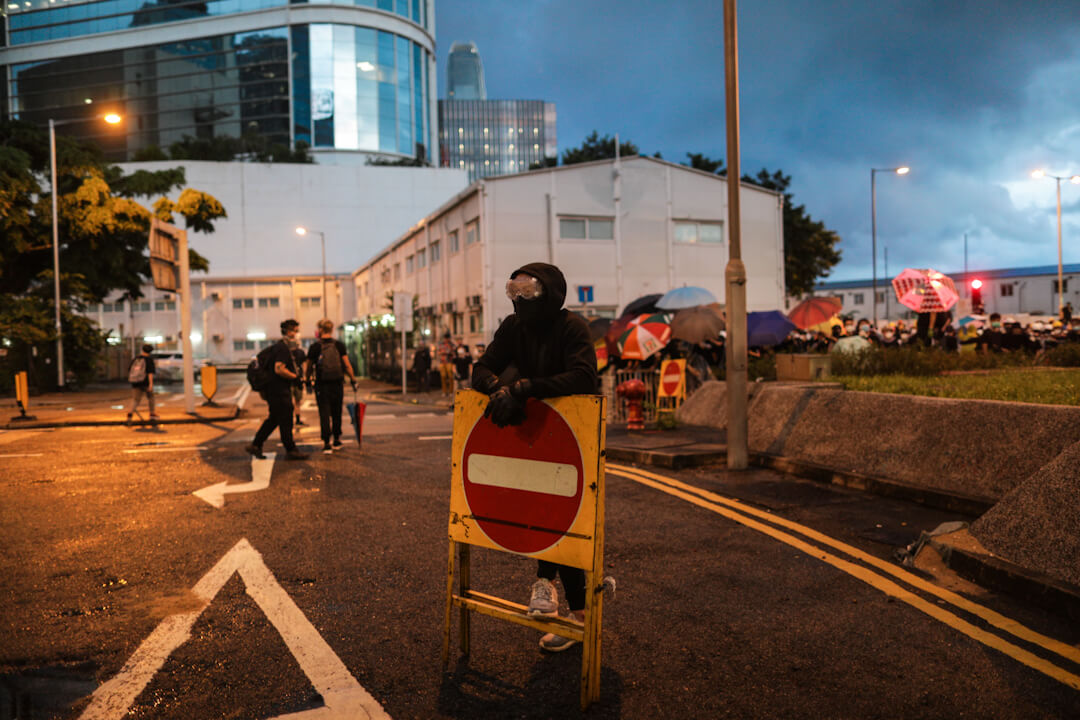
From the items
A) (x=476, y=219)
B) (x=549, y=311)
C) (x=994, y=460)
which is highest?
(x=476, y=219)

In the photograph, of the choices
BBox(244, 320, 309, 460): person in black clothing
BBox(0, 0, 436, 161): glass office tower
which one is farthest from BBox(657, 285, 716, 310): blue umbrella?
BBox(0, 0, 436, 161): glass office tower

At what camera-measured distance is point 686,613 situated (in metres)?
4.28

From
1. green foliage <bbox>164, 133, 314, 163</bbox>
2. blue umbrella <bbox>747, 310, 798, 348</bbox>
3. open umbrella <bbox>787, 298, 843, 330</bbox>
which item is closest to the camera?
blue umbrella <bbox>747, 310, 798, 348</bbox>

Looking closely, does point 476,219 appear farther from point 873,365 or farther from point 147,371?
point 873,365

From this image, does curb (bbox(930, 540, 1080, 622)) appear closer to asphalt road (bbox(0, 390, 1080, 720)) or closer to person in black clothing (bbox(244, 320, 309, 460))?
asphalt road (bbox(0, 390, 1080, 720))

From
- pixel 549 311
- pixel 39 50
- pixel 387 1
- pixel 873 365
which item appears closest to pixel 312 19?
pixel 387 1

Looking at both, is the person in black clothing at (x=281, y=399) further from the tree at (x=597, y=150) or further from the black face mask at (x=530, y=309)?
the tree at (x=597, y=150)

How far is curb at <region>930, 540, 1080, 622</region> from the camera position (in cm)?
411

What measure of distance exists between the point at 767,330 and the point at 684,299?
255 centimetres

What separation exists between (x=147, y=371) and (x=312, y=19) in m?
78.9

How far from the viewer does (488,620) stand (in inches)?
168

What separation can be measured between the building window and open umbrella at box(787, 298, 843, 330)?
12.2 meters

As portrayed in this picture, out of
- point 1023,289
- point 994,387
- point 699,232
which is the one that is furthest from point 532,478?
point 1023,289

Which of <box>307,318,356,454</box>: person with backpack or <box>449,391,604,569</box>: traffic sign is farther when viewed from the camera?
<box>307,318,356,454</box>: person with backpack
